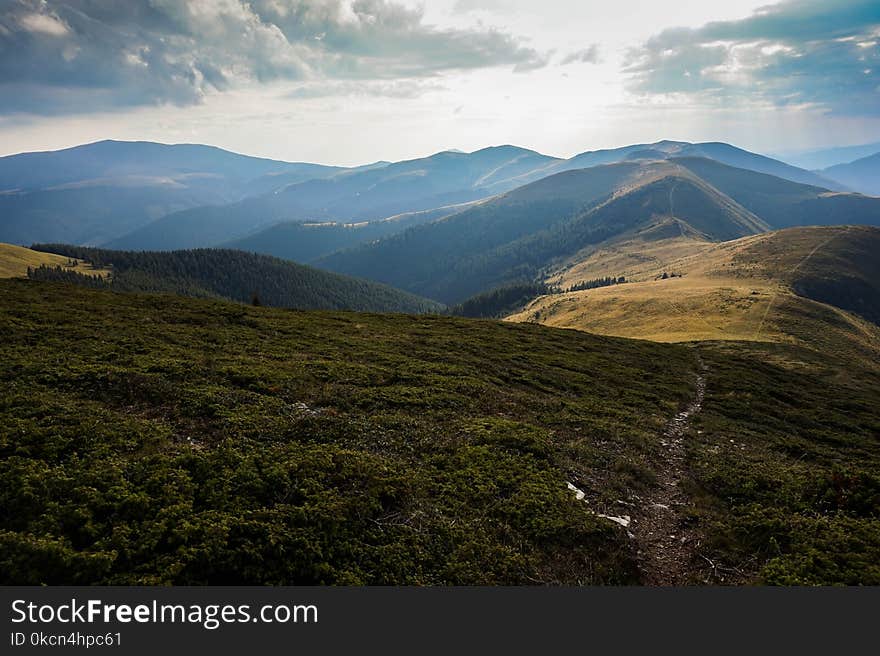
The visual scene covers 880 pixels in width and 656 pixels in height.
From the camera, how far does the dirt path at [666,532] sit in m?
14.0

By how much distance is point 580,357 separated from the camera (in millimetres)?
49750

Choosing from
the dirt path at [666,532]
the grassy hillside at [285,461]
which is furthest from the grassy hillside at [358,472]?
the dirt path at [666,532]

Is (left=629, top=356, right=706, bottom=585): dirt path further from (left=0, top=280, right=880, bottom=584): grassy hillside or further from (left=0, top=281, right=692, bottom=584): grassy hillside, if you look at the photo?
(left=0, top=281, right=692, bottom=584): grassy hillside

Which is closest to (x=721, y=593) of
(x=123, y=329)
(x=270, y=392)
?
(x=270, y=392)

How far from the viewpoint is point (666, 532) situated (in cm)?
1639

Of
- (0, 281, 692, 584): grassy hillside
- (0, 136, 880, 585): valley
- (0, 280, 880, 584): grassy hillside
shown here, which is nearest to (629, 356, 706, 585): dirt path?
(0, 136, 880, 585): valley

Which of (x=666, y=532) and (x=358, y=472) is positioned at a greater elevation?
(x=358, y=472)

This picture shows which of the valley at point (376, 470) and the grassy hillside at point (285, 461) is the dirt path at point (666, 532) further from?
the grassy hillside at point (285, 461)

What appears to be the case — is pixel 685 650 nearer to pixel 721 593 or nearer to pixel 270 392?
pixel 721 593

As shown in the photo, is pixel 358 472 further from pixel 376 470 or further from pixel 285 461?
pixel 285 461

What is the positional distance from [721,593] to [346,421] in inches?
616

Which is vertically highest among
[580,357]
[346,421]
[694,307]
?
[346,421]

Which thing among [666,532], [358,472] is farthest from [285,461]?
[666,532]

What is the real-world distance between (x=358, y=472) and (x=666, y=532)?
11.6 metres
